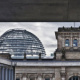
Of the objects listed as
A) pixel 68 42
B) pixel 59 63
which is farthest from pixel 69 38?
pixel 59 63

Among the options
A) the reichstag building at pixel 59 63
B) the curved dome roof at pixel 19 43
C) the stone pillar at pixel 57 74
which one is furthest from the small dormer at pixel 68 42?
the curved dome roof at pixel 19 43

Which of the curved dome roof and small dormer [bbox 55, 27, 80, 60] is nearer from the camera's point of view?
small dormer [bbox 55, 27, 80, 60]

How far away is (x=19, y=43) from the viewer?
126688mm

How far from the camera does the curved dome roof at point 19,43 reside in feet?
399

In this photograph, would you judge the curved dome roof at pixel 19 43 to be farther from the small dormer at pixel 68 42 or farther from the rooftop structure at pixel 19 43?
the small dormer at pixel 68 42

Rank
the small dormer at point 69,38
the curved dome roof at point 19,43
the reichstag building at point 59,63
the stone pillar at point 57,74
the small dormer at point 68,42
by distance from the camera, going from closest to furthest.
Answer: the reichstag building at point 59,63 < the small dormer at point 68,42 < the stone pillar at point 57,74 < the small dormer at point 69,38 < the curved dome roof at point 19,43

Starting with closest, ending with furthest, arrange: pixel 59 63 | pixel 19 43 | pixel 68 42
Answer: pixel 59 63, pixel 68 42, pixel 19 43

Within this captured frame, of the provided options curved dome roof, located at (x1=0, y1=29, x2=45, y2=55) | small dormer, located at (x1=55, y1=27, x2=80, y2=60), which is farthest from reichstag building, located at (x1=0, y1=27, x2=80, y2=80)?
curved dome roof, located at (x1=0, y1=29, x2=45, y2=55)

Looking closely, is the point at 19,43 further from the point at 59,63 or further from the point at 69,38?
the point at 59,63

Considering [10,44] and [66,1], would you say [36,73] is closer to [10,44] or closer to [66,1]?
[66,1]

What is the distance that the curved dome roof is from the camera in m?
122

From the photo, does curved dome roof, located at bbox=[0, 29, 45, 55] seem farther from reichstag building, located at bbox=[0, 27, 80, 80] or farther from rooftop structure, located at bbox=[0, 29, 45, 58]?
reichstag building, located at bbox=[0, 27, 80, 80]

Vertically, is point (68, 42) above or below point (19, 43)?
below

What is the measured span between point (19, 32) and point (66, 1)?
11910 centimetres
